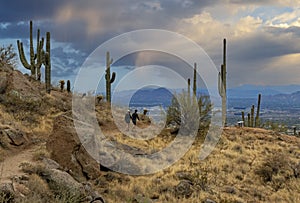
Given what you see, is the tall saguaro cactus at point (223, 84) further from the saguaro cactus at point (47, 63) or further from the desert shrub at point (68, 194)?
the desert shrub at point (68, 194)

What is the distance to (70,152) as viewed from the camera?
459 inches

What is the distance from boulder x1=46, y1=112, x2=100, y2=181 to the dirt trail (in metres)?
0.79

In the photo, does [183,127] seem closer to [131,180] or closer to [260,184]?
[260,184]

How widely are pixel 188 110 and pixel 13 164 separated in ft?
43.8

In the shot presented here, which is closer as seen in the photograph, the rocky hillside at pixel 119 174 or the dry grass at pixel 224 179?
the rocky hillside at pixel 119 174

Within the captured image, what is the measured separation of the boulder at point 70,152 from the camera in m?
11.6

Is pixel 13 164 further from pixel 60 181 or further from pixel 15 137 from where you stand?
pixel 15 137

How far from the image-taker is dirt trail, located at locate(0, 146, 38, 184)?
28.8ft

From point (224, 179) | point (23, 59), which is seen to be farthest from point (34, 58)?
point (224, 179)

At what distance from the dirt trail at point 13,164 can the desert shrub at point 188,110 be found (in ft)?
36.3

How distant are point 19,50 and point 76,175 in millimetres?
17964

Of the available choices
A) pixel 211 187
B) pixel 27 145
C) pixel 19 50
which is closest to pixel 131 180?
pixel 211 187

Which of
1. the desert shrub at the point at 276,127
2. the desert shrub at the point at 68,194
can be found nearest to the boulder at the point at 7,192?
the desert shrub at the point at 68,194

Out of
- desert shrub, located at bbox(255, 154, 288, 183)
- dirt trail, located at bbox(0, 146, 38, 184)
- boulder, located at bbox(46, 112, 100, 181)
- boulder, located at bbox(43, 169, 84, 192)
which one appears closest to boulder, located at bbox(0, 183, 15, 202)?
dirt trail, located at bbox(0, 146, 38, 184)
